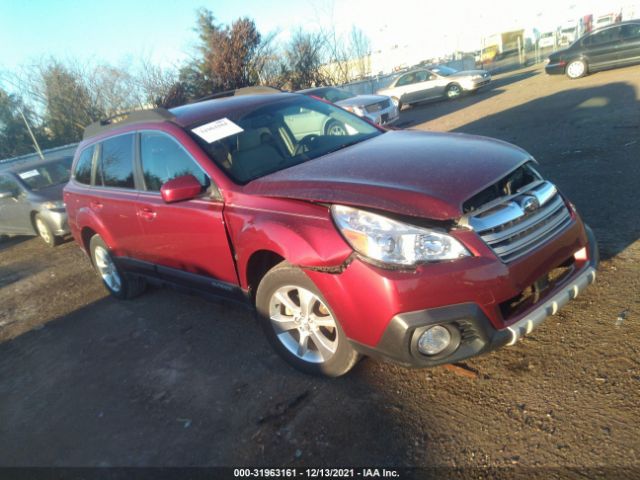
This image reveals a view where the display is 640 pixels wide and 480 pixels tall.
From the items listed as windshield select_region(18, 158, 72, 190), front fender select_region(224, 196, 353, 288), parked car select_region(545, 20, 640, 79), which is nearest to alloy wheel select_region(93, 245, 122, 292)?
front fender select_region(224, 196, 353, 288)

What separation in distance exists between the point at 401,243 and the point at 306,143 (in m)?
1.55

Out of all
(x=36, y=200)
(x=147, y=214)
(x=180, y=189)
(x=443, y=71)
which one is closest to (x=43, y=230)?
(x=36, y=200)

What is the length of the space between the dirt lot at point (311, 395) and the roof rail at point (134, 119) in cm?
177

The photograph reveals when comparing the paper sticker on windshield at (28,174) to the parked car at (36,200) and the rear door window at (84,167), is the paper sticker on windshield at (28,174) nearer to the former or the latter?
the parked car at (36,200)

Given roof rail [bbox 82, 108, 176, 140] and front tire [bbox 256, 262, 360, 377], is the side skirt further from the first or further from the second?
roof rail [bbox 82, 108, 176, 140]

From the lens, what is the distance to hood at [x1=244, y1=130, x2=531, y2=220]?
7.66ft

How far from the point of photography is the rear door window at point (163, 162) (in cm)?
333

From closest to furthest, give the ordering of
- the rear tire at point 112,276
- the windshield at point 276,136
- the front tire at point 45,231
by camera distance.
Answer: the windshield at point 276,136 < the rear tire at point 112,276 < the front tire at point 45,231

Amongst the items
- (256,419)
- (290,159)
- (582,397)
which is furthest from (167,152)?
(582,397)

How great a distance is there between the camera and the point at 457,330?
2.30 metres

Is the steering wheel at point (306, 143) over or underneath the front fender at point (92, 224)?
over

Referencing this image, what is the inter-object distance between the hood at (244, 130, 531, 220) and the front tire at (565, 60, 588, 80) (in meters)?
14.9

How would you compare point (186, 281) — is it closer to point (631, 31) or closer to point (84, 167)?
point (84, 167)

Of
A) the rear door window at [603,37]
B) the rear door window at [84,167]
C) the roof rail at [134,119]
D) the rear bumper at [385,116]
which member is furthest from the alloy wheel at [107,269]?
the rear door window at [603,37]
